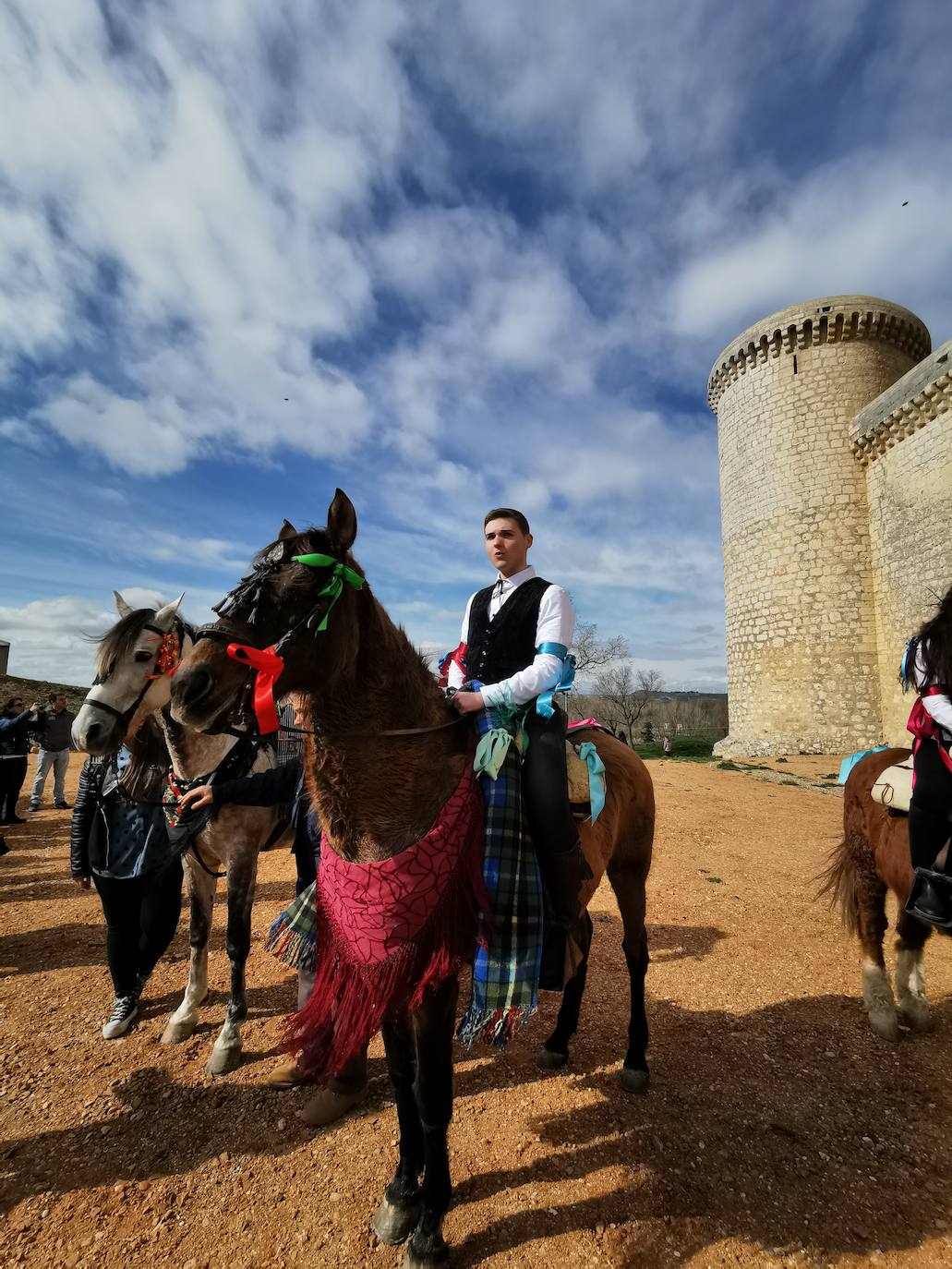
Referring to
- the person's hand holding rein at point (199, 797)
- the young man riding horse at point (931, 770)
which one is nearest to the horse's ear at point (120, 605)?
the person's hand holding rein at point (199, 797)

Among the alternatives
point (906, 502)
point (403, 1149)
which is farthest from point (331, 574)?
point (906, 502)

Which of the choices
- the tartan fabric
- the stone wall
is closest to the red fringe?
the tartan fabric

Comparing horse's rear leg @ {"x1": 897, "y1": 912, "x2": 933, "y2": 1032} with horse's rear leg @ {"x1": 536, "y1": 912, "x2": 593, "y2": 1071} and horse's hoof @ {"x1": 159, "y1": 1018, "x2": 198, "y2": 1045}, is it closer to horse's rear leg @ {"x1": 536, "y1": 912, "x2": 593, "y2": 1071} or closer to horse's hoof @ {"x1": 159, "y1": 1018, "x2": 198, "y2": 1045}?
horse's rear leg @ {"x1": 536, "y1": 912, "x2": 593, "y2": 1071}

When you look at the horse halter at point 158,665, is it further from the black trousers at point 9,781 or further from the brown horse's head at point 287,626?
the black trousers at point 9,781

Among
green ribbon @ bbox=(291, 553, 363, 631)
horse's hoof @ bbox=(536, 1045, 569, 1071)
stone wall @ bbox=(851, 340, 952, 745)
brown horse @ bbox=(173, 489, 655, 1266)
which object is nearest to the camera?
brown horse @ bbox=(173, 489, 655, 1266)

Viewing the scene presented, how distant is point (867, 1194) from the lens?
97.6 inches

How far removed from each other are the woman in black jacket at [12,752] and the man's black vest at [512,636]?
10.6 metres

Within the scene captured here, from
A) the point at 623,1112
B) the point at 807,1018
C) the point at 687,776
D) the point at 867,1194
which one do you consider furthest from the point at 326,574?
the point at 687,776

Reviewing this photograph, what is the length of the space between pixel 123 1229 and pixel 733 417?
23.3 metres

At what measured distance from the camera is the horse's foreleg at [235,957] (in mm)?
3338

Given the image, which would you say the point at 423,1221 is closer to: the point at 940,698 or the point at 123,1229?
the point at 123,1229

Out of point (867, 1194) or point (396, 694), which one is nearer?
point (396, 694)

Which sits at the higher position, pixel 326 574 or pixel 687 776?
pixel 326 574

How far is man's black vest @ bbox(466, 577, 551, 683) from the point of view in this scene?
8.24ft
